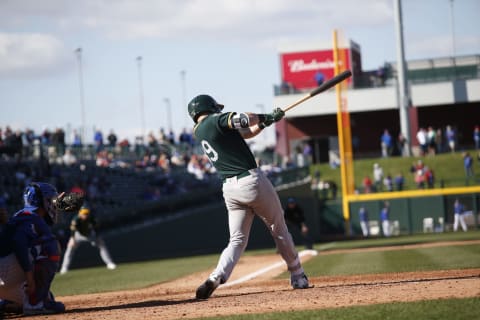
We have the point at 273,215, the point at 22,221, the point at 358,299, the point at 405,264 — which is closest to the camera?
the point at 358,299

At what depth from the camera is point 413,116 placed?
50.9 metres

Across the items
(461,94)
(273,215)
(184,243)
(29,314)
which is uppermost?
(461,94)

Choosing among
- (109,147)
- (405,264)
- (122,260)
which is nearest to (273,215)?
(405,264)

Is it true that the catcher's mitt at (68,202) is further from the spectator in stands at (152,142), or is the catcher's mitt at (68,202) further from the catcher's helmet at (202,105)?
A: the spectator in stands at (152,142)

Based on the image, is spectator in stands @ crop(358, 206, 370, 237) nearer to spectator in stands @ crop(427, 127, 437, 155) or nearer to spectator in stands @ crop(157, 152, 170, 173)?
spectator in stands @ crop(157, 152, 170, 173)

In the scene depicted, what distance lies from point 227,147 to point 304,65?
150ft

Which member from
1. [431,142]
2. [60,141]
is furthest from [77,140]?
[431,142]

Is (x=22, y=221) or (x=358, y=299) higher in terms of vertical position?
(x=22, y=221)

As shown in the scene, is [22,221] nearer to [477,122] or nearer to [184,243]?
[184,243]

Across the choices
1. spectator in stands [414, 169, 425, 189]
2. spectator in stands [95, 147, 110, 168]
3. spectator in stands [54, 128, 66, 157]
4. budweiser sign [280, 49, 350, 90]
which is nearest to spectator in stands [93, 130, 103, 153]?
spectator in stands [95, 147, 110, 168]

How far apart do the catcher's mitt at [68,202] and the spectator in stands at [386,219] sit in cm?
2676

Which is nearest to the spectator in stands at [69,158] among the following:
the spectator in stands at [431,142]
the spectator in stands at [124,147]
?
the spectator in stands at [124,147]

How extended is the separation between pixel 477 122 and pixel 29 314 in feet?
150

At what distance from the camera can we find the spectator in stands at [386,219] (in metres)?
34.1
